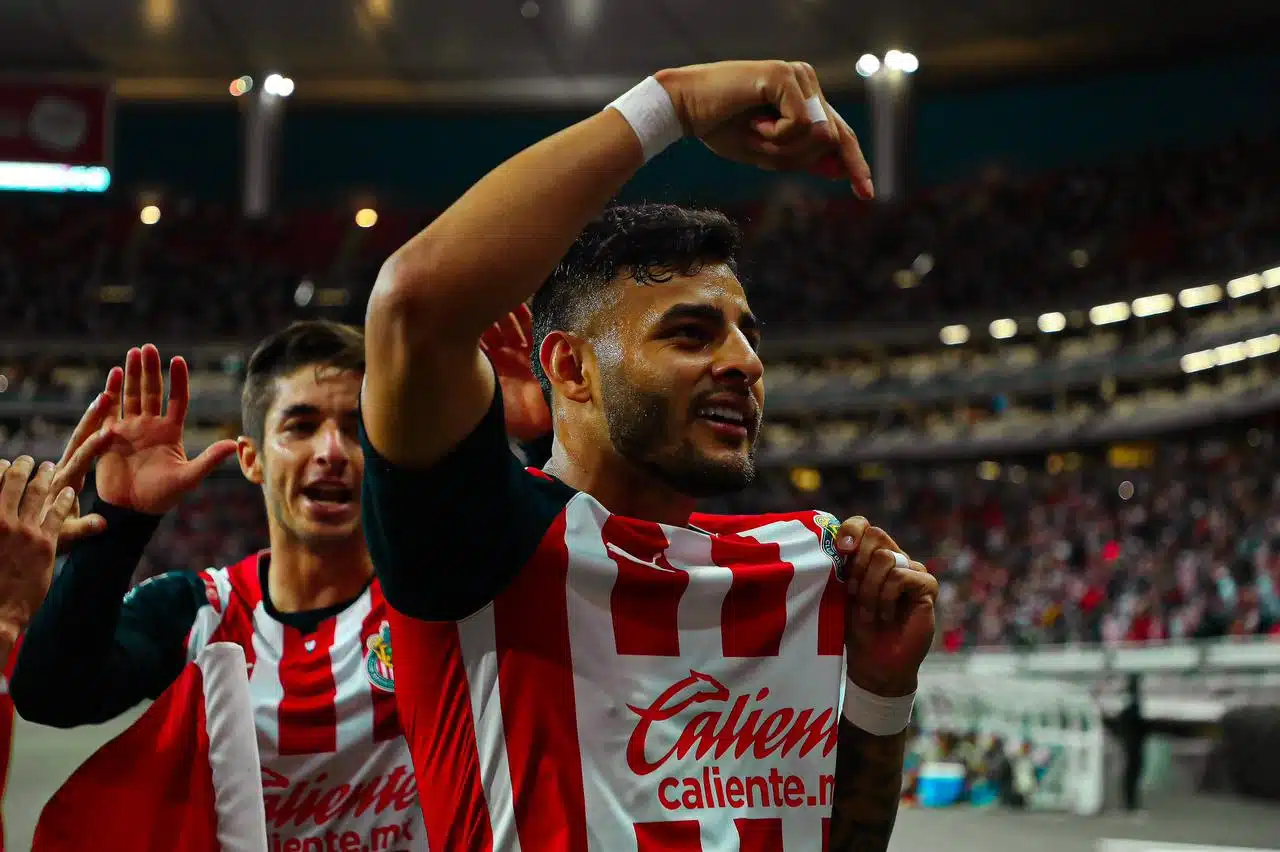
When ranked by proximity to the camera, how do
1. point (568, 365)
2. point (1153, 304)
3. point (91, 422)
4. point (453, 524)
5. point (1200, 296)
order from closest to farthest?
1. point (453, 524)
2. point (568, 365)
3. point (91, 422)
4. point (1200, 296)
5. point (1153, 304)

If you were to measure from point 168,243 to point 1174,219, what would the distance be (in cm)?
2650

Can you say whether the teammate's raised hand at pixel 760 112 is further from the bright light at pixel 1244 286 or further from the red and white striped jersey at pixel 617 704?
the bright light at pixel 1244 286

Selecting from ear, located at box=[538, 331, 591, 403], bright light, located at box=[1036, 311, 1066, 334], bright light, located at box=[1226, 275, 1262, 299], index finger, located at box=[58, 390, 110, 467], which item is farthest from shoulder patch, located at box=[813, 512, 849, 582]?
bright light, located at box=[1036, 311, 1066, 334]

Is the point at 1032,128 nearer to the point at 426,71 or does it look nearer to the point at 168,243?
the point at 426,71

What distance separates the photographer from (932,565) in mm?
27203

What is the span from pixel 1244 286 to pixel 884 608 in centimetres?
2770

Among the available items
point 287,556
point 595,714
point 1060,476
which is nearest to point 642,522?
point 595,714

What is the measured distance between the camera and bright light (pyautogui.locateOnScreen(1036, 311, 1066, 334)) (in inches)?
1262

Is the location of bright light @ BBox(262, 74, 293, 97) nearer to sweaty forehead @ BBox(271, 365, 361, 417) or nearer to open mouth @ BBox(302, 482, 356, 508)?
sweaty forehead @ BBox(271, 365, 361, 417)

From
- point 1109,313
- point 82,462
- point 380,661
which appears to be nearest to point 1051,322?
point 1109,313

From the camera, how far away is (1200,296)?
2880 cm

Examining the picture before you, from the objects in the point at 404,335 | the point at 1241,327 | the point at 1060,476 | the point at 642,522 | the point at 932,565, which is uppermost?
the point at 1241,327

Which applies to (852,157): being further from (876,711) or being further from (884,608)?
(876,711)

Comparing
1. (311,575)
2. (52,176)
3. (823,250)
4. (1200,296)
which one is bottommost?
(311,575)
